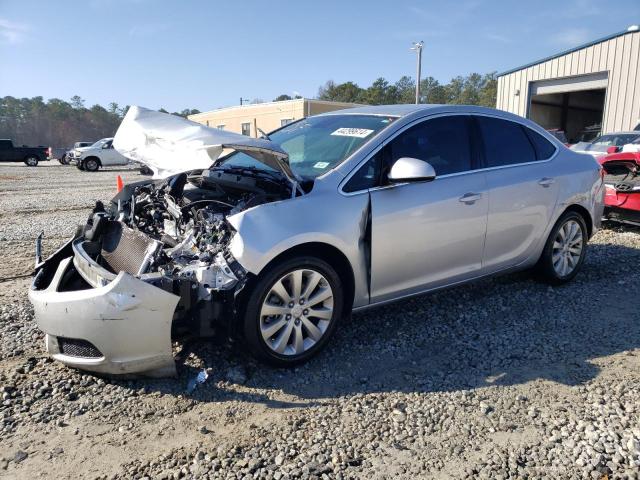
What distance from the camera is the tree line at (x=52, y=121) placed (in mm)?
76750

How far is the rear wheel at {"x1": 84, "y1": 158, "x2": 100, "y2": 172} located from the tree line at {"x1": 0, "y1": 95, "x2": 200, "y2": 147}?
2042 inches

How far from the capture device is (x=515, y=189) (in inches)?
174

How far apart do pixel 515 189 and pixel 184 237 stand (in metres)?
2.87

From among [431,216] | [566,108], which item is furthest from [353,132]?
[566,108]

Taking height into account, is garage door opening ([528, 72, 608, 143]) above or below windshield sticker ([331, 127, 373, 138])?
above

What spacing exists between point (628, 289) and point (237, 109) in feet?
129

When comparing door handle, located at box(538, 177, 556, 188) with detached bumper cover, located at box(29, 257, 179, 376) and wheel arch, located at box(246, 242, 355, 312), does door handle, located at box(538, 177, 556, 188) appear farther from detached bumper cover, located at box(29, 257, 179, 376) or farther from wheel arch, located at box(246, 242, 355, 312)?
detached bumper cover, located at box(29, 257, 179, 376)

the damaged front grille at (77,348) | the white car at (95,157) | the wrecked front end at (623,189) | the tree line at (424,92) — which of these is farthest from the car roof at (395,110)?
the tree line at (424,92)

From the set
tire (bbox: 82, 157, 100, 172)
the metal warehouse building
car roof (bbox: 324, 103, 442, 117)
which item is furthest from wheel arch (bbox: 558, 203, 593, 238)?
tire (bbox: 82, 157, 100, 172)

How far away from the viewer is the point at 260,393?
3178 millimetres

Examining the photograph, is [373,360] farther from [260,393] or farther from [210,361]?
A: [210,361]

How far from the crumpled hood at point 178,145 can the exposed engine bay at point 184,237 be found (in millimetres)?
334

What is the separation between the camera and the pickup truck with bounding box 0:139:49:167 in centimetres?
3067

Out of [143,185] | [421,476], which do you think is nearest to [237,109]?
[143,185]
